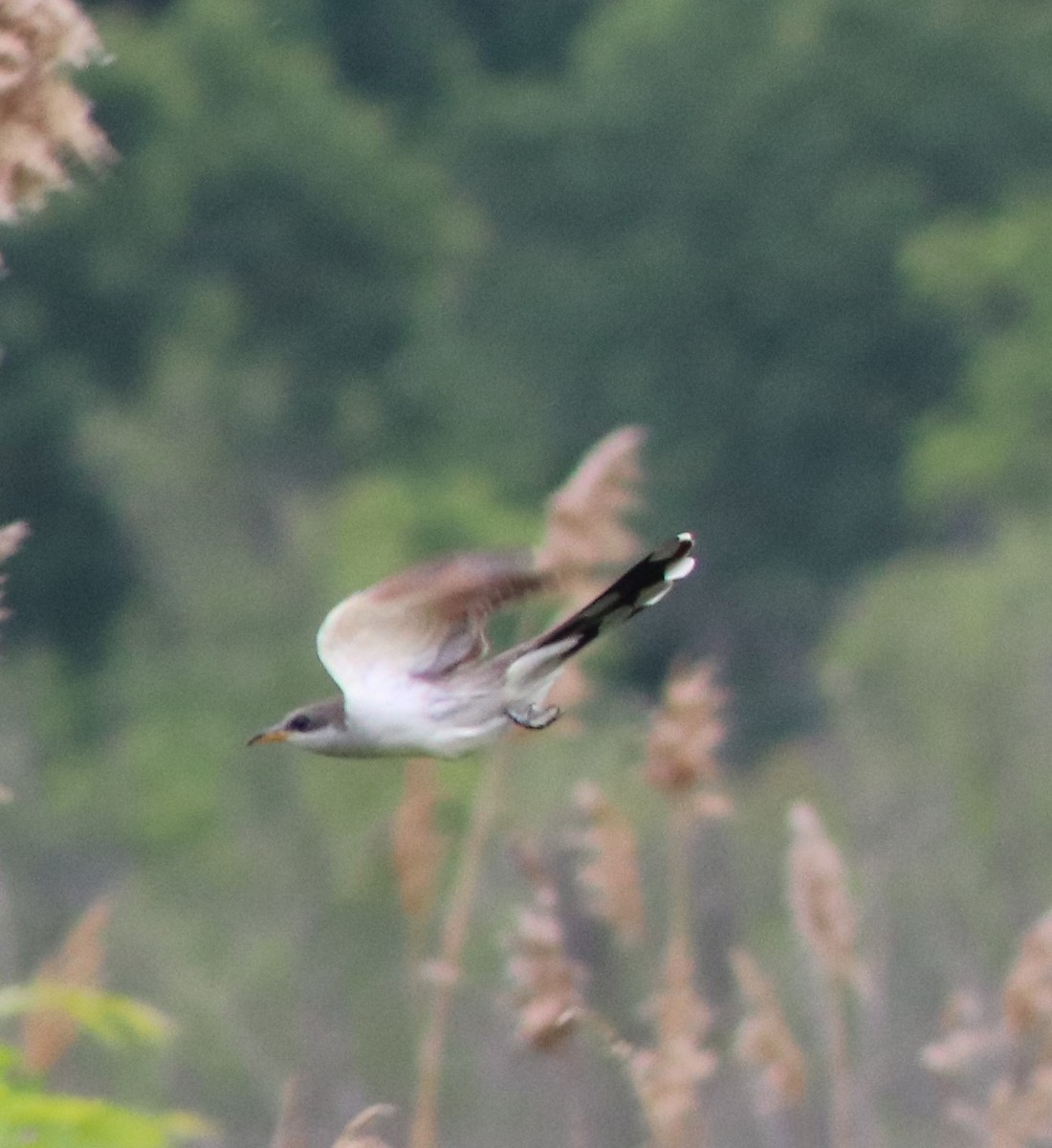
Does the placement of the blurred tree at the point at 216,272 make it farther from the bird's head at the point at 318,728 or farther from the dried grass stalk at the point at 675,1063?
the bird's head at the point at 318,728

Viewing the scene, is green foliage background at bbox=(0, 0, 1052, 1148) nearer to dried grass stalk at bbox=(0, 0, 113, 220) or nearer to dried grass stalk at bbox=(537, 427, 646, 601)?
dried grass stalk at bbox=(537, 427, 646, 601)

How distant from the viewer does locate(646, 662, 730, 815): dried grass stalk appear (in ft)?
16.6

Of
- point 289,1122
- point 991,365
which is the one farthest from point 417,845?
point 991,365

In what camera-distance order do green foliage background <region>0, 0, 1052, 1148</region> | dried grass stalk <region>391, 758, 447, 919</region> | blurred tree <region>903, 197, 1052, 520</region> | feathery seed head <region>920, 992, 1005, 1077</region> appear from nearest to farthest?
feathery seed head <region>920, 992, 1005, 1077</region> < dried grass stalk <region>391, 758, 447, 919</region> < green foliage background <region>0, 0, 1052, 1148</region> < blurred tree <region>903, 197, 1052, 520</region>

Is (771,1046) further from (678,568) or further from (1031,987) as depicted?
(678,568)

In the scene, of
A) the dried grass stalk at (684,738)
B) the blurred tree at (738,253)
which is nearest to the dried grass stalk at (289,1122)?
the dried grass stalk at (684,738)

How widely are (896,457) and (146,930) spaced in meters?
35.0

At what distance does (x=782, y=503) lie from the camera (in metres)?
43.9

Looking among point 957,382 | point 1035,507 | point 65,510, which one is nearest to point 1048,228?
point 957,382

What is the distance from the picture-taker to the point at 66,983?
4.64 meters

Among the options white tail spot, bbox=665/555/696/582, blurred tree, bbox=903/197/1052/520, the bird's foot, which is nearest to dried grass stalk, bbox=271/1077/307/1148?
the bird's foot

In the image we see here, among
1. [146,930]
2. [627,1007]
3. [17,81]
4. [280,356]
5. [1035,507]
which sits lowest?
[17,81]

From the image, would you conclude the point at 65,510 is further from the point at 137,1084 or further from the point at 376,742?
the point at 376,742

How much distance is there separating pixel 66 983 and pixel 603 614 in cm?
112
